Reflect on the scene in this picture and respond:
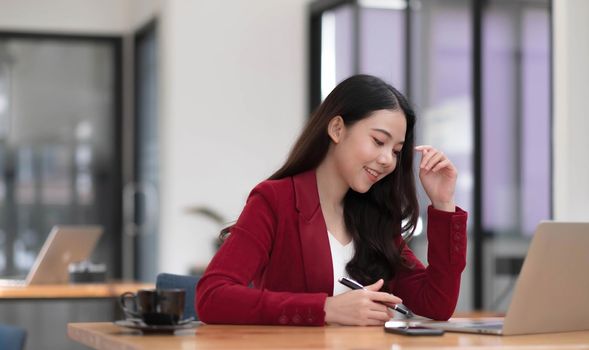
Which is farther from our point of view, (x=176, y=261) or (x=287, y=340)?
(x=176, y=261)

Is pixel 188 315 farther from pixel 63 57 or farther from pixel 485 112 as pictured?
pixel 63 57

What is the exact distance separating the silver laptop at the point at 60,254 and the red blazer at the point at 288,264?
3.07 metres

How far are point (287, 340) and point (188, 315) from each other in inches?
45.5

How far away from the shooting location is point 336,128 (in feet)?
9.13

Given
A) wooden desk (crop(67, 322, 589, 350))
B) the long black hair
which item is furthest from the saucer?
the long black hair

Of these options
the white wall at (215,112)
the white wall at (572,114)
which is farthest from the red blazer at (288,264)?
the white wall at (215,112)

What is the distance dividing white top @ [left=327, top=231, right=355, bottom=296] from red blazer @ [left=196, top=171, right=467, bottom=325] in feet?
0.08

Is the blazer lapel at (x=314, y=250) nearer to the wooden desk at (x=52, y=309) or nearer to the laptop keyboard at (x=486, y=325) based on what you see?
the laptop keyboard at (x=486, y=325)

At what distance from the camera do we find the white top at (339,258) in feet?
8.96

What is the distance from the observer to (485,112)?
237 inches

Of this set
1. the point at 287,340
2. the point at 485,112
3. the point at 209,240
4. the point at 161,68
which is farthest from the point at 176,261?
the point at 287,340

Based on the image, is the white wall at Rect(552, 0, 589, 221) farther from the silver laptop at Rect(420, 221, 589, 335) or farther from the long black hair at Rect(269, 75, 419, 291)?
the silver laptop at Rect(420, 221, 589, 335)

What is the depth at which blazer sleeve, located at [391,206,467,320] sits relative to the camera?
2770mm

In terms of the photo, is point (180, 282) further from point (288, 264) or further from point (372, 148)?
point (372, 148)
